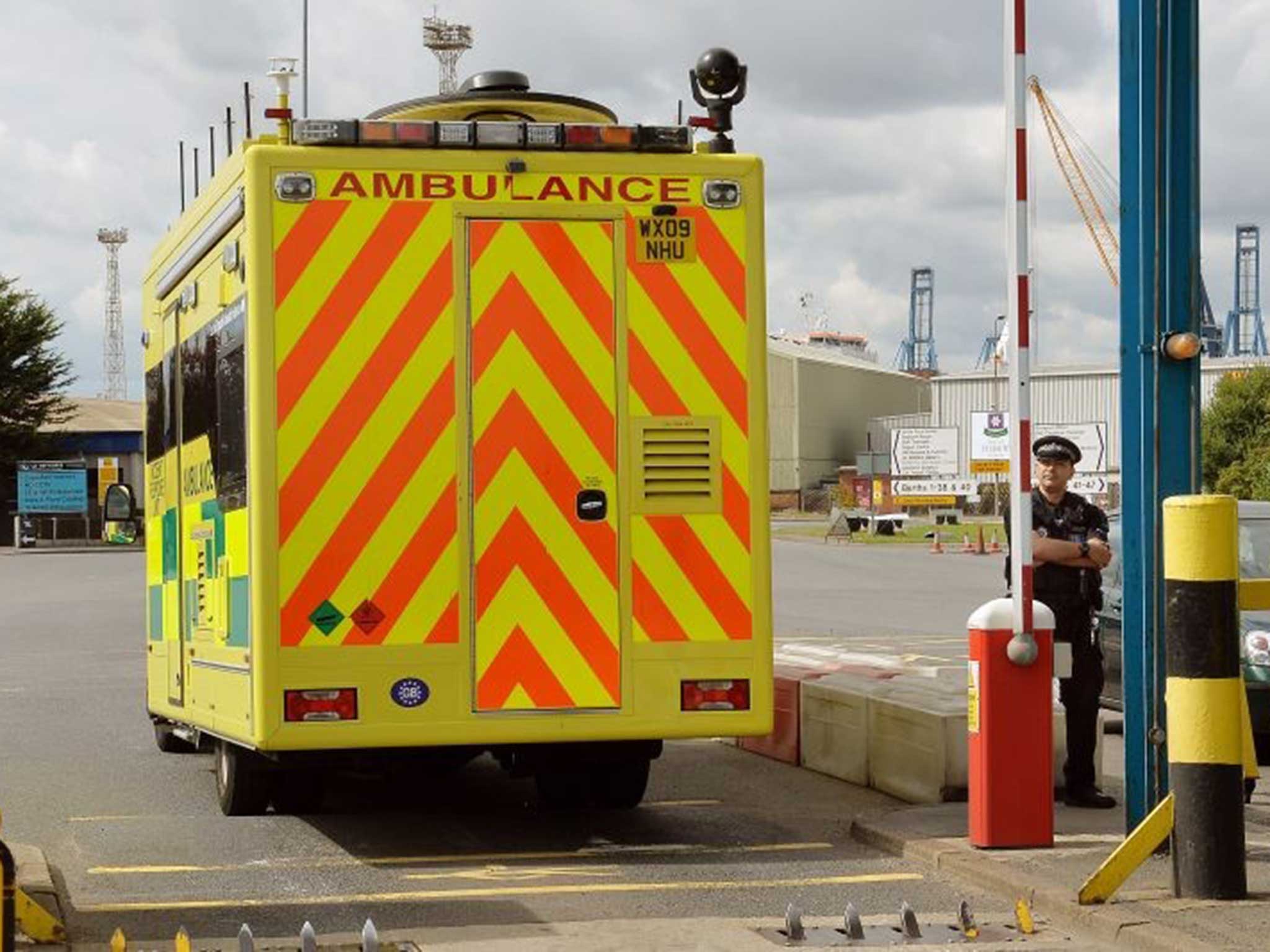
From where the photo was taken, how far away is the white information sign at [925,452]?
78.8m

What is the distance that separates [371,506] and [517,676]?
944 millimetres

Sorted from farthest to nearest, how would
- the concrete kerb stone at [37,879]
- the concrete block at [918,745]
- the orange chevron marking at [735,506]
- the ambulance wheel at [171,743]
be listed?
the ambulance wheel at [171,743] → the concrete block at [918,745] → the orange chevron marking at [735,506] → the concrete kerb stone at [37,879]

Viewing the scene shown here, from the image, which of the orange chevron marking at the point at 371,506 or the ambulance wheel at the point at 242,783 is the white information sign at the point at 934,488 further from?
the orange chevron marking at the point at 371,506

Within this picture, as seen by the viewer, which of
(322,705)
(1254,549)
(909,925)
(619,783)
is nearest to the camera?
(909,925)

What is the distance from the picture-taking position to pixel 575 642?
29.2ft

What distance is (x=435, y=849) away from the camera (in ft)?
30.9

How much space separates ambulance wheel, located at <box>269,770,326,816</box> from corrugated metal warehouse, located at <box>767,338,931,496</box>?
96.2 metres

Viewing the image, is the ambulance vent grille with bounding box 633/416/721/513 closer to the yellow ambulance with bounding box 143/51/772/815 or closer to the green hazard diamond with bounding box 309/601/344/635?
the yellow ambulance with bounding box 143/51/772/815

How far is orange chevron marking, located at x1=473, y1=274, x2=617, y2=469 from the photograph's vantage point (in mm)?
8883

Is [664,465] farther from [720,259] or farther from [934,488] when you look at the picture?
[934,488]

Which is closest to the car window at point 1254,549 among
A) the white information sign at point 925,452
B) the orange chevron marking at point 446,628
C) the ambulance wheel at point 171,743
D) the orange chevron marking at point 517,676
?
the orange chevron marking at point 517,676

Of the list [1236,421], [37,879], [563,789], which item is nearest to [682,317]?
[563,789]

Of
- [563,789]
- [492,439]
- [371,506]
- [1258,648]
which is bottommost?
[563,789]

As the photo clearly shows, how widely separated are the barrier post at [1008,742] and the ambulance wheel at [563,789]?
7.90 feet
